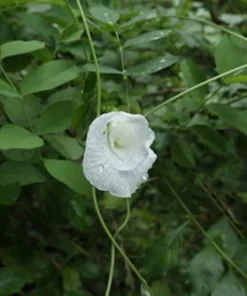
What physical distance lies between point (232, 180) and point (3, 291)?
0.39m

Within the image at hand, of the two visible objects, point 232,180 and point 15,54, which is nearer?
point 15,54

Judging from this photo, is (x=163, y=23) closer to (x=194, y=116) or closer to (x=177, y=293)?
(x=194, y=116)

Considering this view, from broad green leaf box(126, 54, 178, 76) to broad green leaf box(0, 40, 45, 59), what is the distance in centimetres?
10

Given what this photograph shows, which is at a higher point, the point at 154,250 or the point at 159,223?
the point at 154,250

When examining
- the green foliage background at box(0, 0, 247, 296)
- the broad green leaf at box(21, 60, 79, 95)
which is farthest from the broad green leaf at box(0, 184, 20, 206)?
the broad green leaf at box(21, 60, 79, 95)

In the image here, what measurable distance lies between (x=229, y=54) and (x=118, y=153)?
0.25m

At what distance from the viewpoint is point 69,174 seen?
66 cm

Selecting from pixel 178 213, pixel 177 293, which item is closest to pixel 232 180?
pixel 178 213

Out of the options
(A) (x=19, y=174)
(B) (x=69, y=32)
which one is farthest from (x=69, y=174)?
(B) (x=69, y=32)

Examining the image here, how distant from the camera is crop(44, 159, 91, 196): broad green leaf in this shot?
657 mm

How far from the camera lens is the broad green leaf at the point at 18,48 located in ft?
2.35

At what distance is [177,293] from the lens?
2.70 feet

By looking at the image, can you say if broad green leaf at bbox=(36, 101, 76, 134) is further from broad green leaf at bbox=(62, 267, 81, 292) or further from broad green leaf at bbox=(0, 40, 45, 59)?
broad green leaf at bbox=(62, 267, 81, 292)

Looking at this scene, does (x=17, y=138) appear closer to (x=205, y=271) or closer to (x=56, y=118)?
(x=56, y=118)
